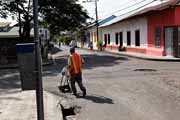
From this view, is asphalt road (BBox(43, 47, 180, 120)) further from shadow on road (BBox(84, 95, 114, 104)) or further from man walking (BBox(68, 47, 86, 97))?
man walking (BBox(68, 47, 86, 97))

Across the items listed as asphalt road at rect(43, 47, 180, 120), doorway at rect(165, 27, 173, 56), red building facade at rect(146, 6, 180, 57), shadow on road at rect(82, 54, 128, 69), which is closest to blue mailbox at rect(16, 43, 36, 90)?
asphalt road at rect(43, 47, 180, 120)

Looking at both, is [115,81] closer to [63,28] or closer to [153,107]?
[153,107]

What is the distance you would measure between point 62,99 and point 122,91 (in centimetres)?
228

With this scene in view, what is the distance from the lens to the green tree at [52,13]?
123 feet

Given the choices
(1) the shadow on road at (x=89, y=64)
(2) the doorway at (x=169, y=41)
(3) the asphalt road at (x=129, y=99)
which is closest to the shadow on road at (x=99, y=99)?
(3) the asphalt road at (x=129, y=99)

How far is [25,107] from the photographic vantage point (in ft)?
34.6

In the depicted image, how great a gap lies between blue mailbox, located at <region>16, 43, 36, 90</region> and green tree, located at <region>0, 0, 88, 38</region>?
3048cm

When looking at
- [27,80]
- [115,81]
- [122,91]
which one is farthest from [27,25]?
[27,80]

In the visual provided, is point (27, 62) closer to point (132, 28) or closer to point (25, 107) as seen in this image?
point (25, 107)

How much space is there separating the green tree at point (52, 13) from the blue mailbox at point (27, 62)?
30.5m

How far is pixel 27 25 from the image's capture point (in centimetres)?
3916

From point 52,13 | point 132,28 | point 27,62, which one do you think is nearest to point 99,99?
point 27,62

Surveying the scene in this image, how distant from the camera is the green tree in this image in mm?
37625

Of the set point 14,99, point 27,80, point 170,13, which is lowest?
point 14,99
